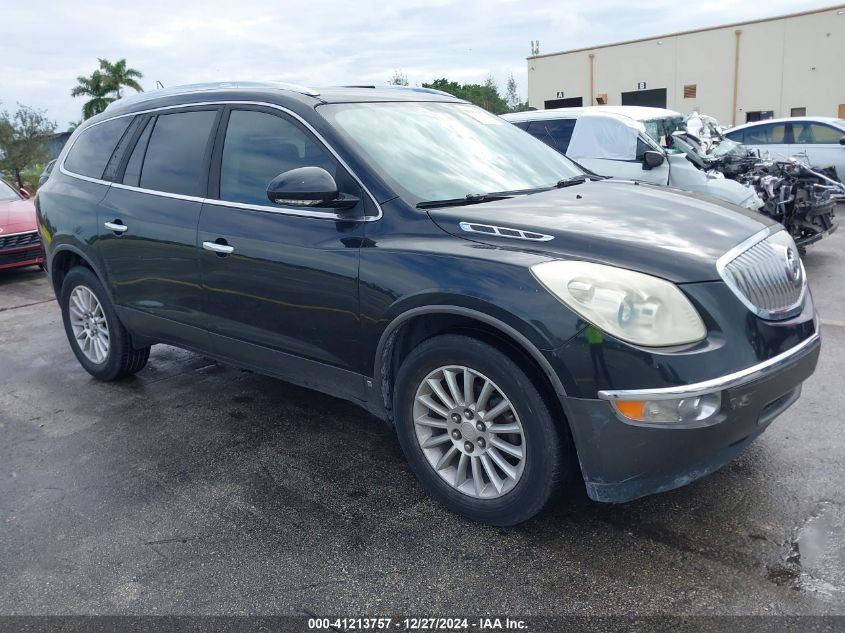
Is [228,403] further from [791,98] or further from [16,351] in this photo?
[791,98]

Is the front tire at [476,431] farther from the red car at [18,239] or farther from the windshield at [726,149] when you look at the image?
the windshield at [726,149]

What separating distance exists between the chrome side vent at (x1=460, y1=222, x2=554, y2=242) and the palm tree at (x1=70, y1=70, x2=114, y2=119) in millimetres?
47812

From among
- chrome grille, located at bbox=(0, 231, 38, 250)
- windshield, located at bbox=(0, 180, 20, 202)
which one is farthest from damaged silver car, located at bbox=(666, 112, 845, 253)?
windshield, located at bbox=(0, 180, 20, 202)

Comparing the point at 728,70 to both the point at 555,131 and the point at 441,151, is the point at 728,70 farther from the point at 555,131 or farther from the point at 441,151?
the point at 441,151

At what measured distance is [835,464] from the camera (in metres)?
3.41

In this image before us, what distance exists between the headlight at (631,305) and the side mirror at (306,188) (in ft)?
3.58

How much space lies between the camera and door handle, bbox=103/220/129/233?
4.48 m

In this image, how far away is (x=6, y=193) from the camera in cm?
1067

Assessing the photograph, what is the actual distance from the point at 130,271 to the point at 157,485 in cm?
152

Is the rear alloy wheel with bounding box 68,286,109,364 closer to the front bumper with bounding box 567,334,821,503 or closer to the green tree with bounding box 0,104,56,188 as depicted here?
the front bumper with bounding box 567,334,821,503

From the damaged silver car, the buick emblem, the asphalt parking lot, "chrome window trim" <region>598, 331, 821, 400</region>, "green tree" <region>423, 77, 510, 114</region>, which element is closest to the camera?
"chrome window trim" <region>598, 331, 821, 400</region>

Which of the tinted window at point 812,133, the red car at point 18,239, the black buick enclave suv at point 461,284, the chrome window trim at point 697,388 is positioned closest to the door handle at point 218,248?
the black buick enclave suv at point 461,284

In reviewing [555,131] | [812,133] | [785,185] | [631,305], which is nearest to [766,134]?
[812,133]

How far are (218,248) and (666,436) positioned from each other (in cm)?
246
